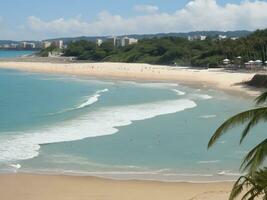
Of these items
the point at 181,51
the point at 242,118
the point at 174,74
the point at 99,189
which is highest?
the point at 242,118

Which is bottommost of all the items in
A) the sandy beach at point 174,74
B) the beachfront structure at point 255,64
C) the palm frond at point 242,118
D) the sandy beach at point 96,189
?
the sandy beach at point 174,74

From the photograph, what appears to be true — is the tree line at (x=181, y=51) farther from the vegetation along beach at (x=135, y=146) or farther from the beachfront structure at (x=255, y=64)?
the vegetation along beach at (x=135, y=146)

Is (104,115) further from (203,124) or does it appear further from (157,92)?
(157,92)

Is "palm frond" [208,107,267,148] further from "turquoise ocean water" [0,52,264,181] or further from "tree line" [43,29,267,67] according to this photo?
"tree line" [43,29,267,67]

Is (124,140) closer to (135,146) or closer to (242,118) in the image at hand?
(135,146)

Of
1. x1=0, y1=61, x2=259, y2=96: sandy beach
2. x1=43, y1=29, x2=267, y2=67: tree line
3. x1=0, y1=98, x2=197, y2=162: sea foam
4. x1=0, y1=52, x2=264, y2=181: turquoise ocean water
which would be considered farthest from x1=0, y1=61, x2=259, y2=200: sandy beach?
x1=43, y1=29, x2=267, y2=67: tree line

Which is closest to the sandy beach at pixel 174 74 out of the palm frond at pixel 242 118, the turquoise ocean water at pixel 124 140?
the turquoise ocean water at pixel 124 140

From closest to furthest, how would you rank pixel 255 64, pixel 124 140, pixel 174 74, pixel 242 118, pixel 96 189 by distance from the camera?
1. pixel 242 118
2. pixel 96 189
3. pixel 124 140
4. pixel 255 64
5. pixel 174 74

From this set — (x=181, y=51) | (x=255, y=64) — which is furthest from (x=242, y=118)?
(x=181, y=51)
